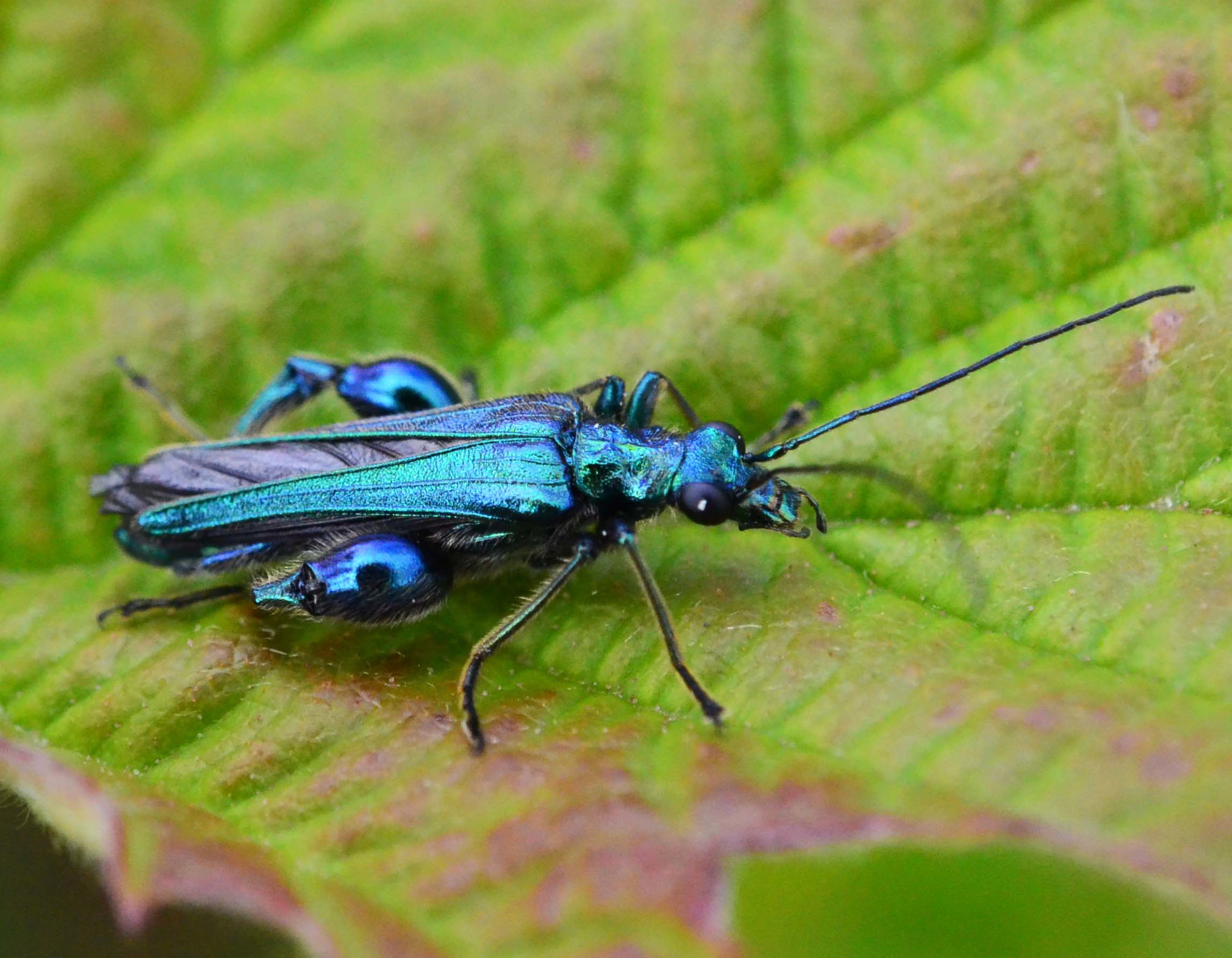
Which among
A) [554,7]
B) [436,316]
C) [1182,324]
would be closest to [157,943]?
[436,316]

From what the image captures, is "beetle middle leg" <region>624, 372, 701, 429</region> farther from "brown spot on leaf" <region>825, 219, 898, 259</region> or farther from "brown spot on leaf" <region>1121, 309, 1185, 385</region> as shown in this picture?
"brown spot on leaf" <region>1121, 309, 1185, 385</region>

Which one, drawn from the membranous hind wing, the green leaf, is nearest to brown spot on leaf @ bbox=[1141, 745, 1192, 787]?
the green leaf

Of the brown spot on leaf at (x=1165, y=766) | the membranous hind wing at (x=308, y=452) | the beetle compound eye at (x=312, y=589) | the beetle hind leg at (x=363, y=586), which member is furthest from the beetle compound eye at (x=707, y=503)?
the brown spot on leaf at (x=1165, y=766)

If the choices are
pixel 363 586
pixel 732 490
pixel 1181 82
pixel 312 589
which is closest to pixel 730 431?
pixel 732 490

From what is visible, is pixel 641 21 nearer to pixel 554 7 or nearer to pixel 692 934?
pixel 554 7

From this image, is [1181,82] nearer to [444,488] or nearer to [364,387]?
[444,488]

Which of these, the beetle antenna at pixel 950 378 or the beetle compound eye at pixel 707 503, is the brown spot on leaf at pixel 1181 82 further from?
the beetle compound eye at pixel 707 503
